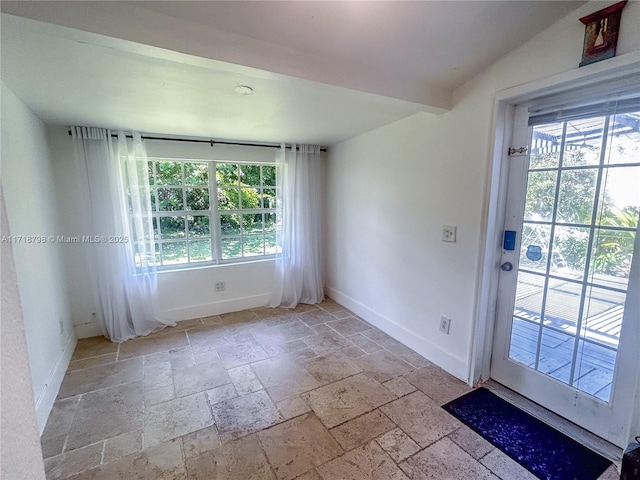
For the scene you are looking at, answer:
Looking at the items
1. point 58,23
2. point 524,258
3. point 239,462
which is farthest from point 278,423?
point 58,23

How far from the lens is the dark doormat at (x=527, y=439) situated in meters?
1.53

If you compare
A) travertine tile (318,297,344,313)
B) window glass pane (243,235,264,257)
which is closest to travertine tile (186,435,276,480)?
travertine tile (318,297,344,313)

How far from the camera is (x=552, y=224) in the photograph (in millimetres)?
1845

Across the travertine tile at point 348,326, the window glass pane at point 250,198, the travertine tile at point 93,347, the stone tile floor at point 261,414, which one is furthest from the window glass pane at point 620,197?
the travertine tile at point 93,347

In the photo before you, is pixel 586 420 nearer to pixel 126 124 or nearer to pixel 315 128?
pixel 315 128

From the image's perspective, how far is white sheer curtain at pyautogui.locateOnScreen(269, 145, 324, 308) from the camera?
11.9 ft

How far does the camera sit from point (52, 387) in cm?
207

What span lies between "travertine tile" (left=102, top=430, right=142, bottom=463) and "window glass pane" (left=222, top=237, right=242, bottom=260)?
6.93 ft

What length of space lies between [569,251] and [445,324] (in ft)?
3.30

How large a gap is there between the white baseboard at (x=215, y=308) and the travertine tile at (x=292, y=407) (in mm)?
1799

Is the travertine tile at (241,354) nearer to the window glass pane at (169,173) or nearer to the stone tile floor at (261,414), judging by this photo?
the stone tile floor at (261,414)

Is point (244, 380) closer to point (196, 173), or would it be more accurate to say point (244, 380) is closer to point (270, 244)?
point (270, 244)

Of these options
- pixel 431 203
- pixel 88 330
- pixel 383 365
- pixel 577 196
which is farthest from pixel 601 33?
pixel 88 330

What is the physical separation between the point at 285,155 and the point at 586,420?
3435 mm
